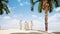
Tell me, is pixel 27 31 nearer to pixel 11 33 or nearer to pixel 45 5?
pixel 11 33

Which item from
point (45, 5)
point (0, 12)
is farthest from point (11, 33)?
point (45, 5)

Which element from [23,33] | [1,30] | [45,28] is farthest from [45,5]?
[1,30]

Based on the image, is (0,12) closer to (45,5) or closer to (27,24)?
(27,24)

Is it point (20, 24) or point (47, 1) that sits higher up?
point (47, 1)

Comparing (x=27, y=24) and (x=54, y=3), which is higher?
(x=54, y=3)

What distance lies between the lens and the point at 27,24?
11.4 m

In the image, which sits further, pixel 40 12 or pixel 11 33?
pixel 40 12

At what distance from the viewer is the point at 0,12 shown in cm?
1264

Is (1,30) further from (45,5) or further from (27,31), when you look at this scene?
(45,5)

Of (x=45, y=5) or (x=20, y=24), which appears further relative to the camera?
(x=45, y=5)

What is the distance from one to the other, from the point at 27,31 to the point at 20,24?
661 mm

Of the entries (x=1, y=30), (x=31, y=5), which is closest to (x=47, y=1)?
(x=31, y=5)

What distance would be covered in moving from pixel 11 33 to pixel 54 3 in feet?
12.3

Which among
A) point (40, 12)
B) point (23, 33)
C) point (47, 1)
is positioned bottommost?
point (23, 33)
